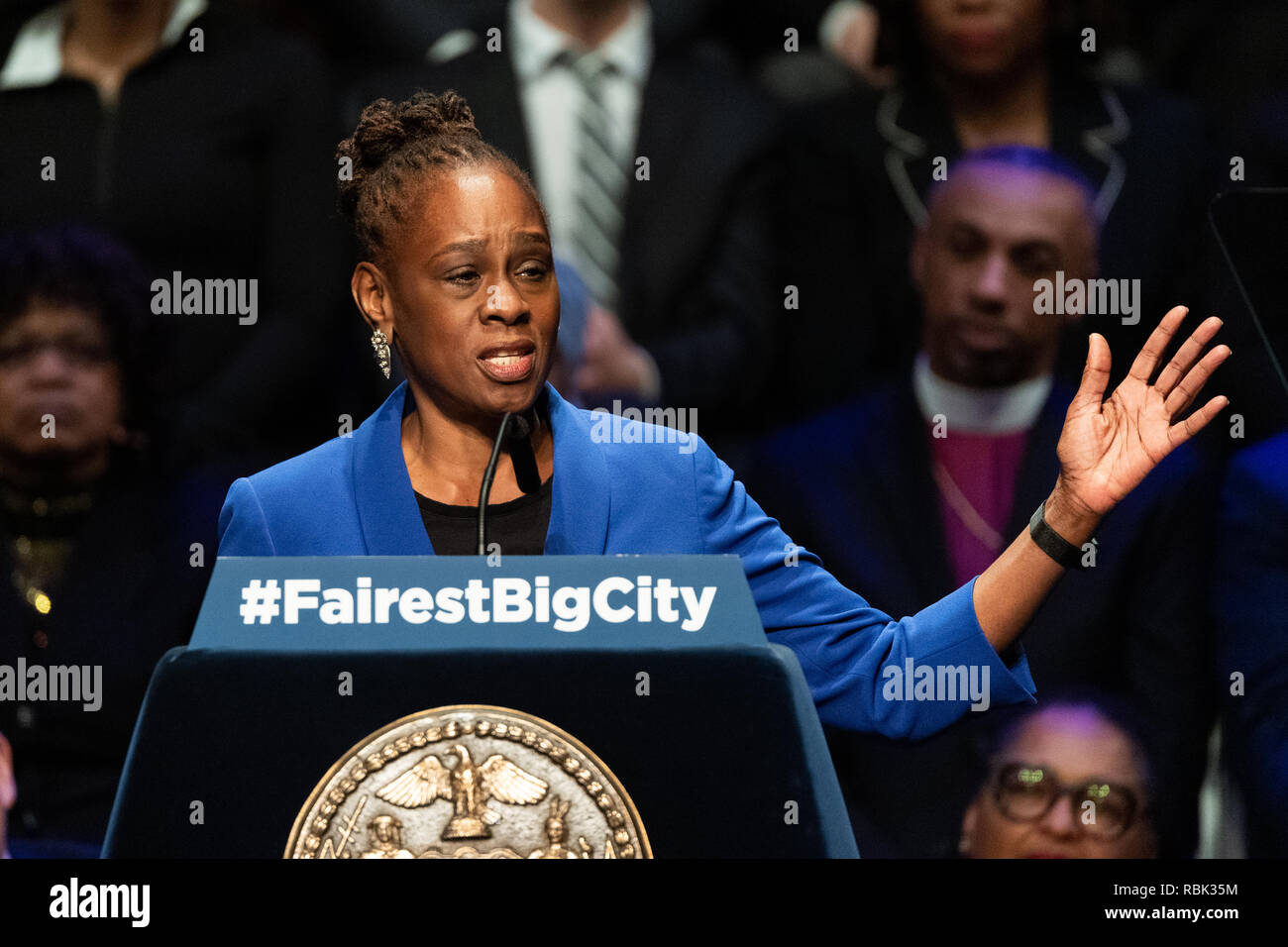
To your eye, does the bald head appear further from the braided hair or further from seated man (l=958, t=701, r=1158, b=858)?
the braided hair

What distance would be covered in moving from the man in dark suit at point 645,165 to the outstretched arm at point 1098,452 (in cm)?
136

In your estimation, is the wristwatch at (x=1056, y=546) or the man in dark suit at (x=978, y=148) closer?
the wristwatch at (x=1056, y=546)

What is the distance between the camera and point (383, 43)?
3.57 metres

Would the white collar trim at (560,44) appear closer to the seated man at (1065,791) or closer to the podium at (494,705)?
the seated man at (1065,791)

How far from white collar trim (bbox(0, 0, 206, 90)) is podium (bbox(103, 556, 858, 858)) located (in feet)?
6.15

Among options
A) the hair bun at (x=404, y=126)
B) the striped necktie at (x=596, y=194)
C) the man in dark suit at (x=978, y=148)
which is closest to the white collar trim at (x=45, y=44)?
the striped necktie at (x=596, y=194)

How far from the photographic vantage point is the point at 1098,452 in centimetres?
205

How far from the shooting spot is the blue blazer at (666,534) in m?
2.09

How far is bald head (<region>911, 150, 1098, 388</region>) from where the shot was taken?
3355 millimetres

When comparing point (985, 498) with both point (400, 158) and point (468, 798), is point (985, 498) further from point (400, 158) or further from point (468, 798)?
point (468, 798)

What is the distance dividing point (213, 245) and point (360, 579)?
1.59 meters
